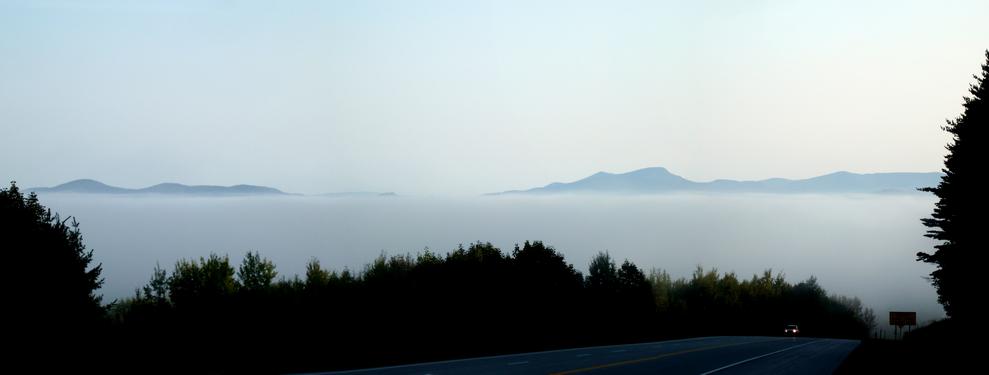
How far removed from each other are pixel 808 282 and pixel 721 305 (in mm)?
20910

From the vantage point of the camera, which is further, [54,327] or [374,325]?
[54,327]

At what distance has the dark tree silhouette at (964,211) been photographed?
55.6m

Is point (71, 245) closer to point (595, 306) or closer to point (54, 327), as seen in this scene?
point (54, 327)

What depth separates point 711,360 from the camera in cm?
3816

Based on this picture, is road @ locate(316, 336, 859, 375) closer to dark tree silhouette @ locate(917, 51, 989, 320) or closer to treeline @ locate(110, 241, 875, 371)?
treeline @ locate(110, 241, 875, 371)

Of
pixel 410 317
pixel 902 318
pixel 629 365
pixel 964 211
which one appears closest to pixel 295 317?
pixel 410 317

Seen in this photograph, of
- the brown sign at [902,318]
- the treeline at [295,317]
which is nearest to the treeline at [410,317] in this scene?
the treeline at [295,317]

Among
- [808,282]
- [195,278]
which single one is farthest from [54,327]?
[808,282]

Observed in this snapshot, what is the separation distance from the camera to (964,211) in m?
58.9

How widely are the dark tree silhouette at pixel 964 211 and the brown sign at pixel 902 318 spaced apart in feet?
19.8

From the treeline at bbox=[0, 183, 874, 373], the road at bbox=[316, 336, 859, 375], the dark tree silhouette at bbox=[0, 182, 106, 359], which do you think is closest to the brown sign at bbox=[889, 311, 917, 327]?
the treeline at bbox=[0, 183, 874, 373]

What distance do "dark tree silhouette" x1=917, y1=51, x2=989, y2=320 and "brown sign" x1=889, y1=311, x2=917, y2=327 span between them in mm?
6027

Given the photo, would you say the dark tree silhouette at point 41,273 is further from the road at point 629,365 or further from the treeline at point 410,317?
the road at point 629,365

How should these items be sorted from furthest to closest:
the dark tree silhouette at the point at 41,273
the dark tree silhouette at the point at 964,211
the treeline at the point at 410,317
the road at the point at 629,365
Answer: the dark tree silhouette at the point at 41,273
the dark tree silhouette at the point at 964,211
the treeline at the point at 410,317
the road at the point at 629,365
